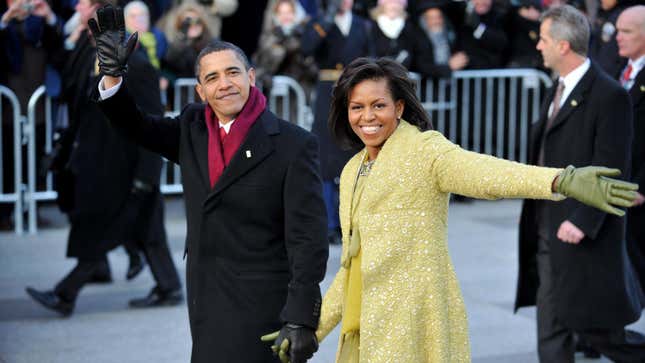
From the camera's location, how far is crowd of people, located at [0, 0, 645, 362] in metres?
4.23


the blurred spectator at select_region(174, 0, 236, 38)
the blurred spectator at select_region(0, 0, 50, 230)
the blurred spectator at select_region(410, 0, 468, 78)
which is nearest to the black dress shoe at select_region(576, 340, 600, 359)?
the blurred spectator at select_region(410, 0, 468, 78)

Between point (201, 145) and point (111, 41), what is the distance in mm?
522

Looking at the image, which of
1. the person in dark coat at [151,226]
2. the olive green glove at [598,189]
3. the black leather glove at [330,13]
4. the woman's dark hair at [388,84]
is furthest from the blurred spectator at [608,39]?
the olive green glove at [598,189]

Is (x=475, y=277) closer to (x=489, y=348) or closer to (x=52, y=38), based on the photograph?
(x=489, y=348)

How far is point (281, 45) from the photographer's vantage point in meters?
11.6

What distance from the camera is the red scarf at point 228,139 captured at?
14.8 ft

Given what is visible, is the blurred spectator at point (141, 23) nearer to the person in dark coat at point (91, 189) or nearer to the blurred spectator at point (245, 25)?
the person in dark coat at point (91, 189)

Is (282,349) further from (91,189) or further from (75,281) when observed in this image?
(91,189)

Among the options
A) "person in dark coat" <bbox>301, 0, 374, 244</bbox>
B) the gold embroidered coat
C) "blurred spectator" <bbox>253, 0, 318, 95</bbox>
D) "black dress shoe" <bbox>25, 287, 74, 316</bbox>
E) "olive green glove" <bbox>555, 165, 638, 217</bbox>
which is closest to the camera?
A: "olive green glove" <bbox>555, 165, 638, 217</bbox>

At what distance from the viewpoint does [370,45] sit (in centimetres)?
1100

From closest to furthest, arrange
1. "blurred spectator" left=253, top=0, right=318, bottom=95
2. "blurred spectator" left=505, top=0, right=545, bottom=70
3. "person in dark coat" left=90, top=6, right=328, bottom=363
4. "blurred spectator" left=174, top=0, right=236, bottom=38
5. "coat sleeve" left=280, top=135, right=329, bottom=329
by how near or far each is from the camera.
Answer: "coat sleeve" left=280, top=135, right=329, bottom=329, "person in dark coat" left=90, top=6, right=328, bottom=363, "blurred spectator" left=253, top=0, right=318, bottom=95, "blurred spectator" left=174, top=0, right=236, bottom=38, "blurred spectator" left=505, top=0, right=545, bottom=70

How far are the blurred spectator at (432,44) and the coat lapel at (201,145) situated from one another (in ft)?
25.1

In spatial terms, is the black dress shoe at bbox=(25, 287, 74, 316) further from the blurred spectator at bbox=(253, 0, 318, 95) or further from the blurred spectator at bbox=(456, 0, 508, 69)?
the blurred spectator at bbox=(456, 0, 508, 69)

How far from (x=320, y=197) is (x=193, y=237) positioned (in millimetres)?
515
